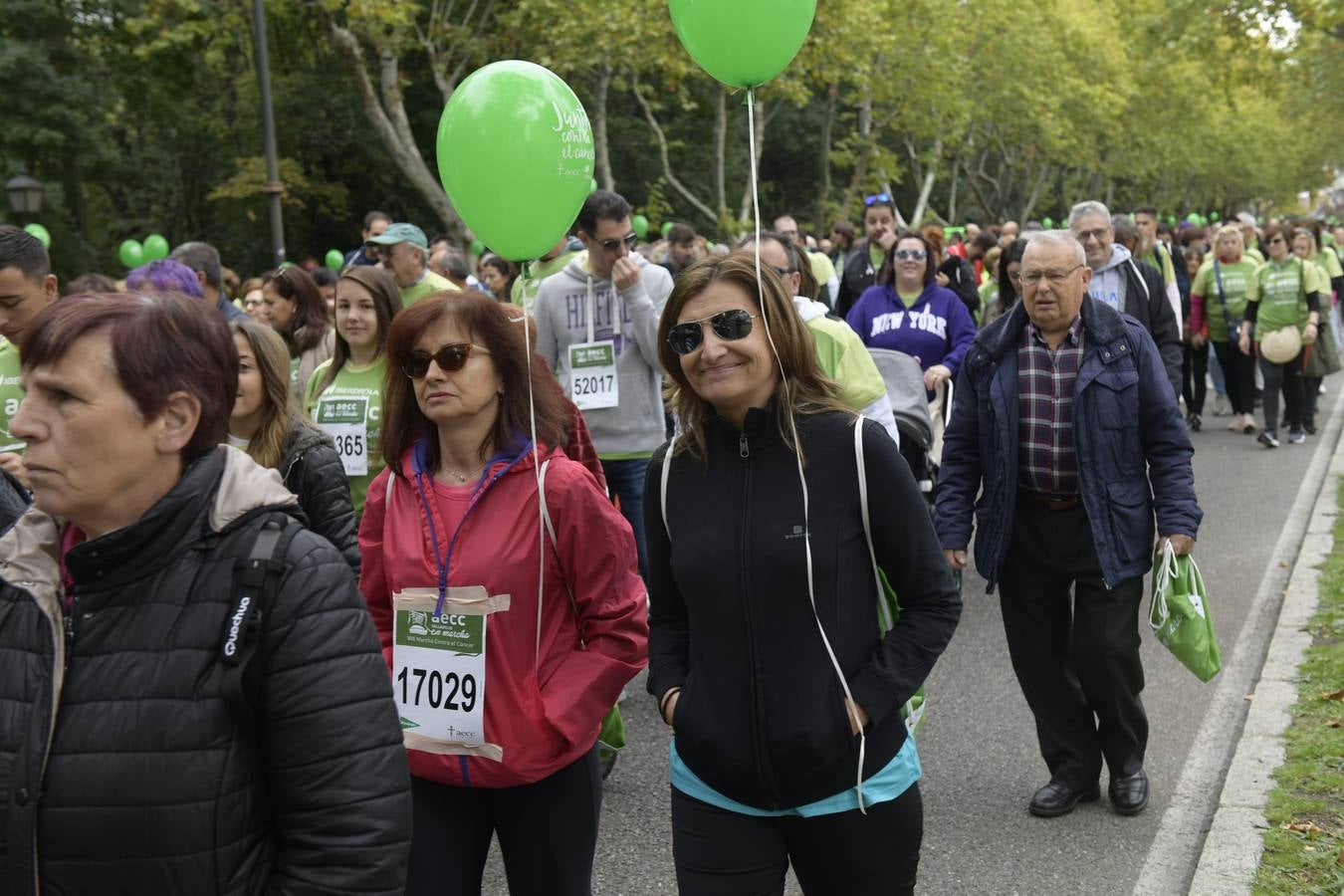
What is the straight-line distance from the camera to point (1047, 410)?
188 inches

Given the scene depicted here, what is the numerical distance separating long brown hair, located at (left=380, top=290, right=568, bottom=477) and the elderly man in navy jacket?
1959 mm

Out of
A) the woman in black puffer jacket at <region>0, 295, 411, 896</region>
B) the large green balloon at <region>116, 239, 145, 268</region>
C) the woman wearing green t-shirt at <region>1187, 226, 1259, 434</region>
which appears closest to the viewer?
the woman in black puffer jacket at <region>0, 295, 411, 896</region>

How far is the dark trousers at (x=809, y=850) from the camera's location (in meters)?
2.82

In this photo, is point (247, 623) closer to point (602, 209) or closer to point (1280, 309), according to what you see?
point (602, 209)

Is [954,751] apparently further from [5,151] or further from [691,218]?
[691,218]

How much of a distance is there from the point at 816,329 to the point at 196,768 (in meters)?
3.82

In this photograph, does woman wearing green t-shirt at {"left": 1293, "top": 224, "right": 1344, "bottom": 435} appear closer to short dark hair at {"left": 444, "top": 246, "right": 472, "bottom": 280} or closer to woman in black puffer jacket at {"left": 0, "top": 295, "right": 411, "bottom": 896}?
short dark hair at {"left": 444, "top": 246, "right": 472, "bottom": 280}

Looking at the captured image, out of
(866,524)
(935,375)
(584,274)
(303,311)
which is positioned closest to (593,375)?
(584,274)

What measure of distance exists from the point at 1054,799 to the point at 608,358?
2715 millimetres

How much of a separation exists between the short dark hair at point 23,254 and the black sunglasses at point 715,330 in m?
3.12

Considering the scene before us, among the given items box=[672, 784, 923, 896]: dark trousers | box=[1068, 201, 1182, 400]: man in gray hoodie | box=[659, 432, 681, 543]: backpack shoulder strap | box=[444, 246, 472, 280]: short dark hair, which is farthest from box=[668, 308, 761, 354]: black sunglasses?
box=[444, 246, 472, 280]: short dark hair

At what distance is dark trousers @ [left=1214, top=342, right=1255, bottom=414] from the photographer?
14352 mm

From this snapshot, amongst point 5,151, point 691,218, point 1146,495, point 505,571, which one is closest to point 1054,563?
point 1146,495

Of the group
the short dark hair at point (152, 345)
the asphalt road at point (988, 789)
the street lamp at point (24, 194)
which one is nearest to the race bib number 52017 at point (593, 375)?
the asphalt road at point (988, 789)
